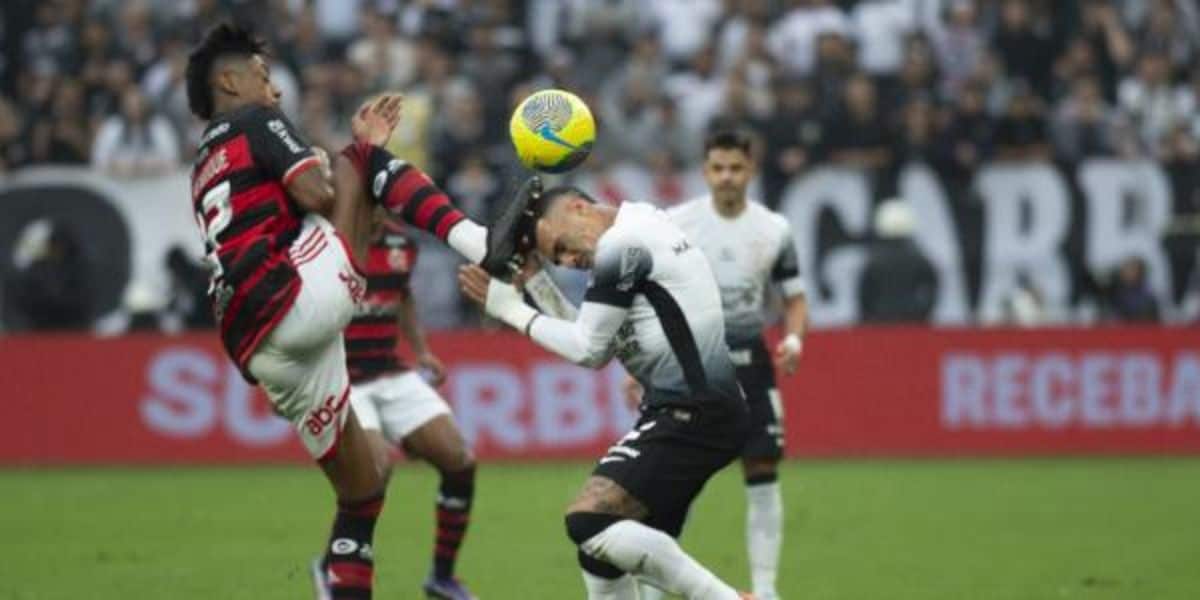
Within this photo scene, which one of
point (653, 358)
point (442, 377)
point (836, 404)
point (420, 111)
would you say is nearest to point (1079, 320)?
point (836, 404)

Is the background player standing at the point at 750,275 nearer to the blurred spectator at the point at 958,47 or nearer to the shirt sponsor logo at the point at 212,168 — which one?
the shirt sponsor logo at the point at 212,168

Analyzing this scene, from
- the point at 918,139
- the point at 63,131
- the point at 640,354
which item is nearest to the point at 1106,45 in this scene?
the point at 918,139

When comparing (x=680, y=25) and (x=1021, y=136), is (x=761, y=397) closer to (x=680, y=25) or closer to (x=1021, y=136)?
(x=1021, y=136)

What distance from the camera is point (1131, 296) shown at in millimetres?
22797

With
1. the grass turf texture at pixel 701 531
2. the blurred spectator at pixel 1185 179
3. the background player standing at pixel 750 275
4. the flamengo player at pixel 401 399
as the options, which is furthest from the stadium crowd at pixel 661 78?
the background player standing at pixel 750 275

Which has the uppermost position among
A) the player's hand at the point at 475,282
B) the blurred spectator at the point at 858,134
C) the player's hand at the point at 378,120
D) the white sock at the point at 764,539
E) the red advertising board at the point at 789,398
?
the player's hand at the point at 378,120

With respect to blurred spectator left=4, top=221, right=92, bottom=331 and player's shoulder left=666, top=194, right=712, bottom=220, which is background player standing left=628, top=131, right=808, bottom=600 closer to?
player's shoulder left=666, top=194, right=712, bottom=220

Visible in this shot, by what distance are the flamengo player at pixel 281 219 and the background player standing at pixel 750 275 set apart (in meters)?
3.51

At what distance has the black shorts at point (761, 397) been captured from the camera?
12.9 metres

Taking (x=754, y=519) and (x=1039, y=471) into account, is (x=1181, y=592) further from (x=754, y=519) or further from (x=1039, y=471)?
(x=1039, y=471)

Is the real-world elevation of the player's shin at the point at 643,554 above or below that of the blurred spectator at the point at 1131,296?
above

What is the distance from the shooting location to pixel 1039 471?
2070cm

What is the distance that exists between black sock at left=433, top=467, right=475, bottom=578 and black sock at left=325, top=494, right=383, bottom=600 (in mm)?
2492

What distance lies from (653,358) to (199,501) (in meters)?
9.40
